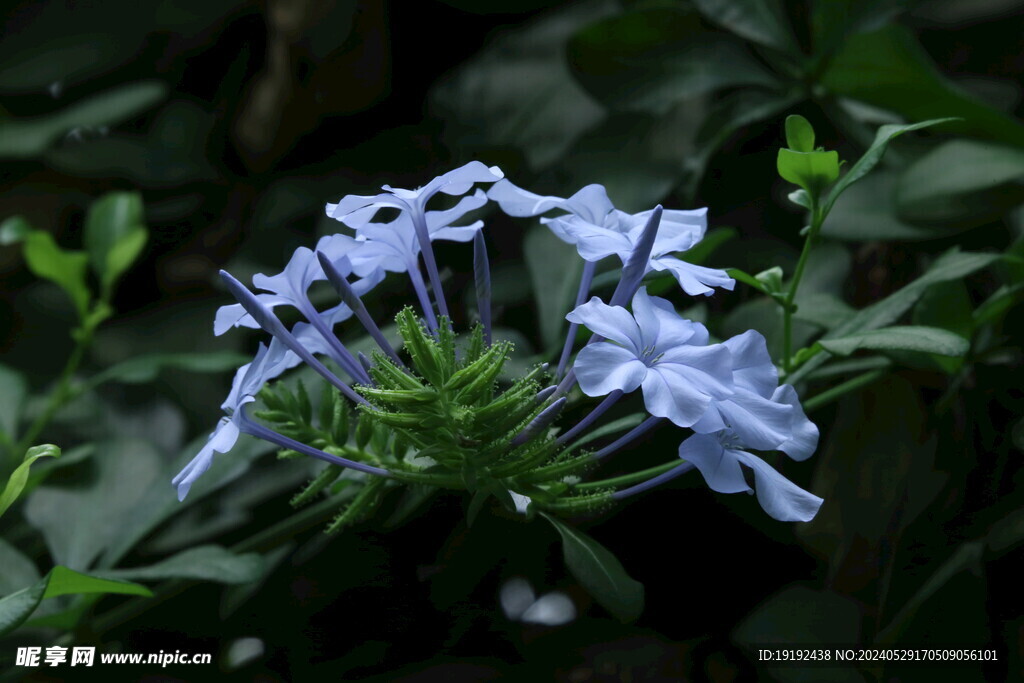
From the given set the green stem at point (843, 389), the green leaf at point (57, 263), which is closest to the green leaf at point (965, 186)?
the green stem at point (843, 389)

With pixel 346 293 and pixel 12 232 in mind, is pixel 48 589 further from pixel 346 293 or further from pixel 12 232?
pixel 12 232

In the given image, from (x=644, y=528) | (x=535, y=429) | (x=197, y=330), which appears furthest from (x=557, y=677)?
(x=197, y=330)

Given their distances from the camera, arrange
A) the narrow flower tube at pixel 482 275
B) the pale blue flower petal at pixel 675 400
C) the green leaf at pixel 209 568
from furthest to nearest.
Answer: the green leaf at pixel 209 568 → the narrow flower tube at pixel 482 275 → the pale blue flower petal at pixel 675 400

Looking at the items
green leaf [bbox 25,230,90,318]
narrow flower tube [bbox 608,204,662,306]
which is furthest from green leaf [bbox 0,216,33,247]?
narrow flower tube [bbox 608,204,662,306]

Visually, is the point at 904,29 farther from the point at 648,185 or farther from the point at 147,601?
the point at 147,601

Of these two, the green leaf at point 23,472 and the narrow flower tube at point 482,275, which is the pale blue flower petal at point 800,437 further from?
the green leaf at point 23,472

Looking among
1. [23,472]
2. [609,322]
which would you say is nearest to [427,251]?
[609,322]
